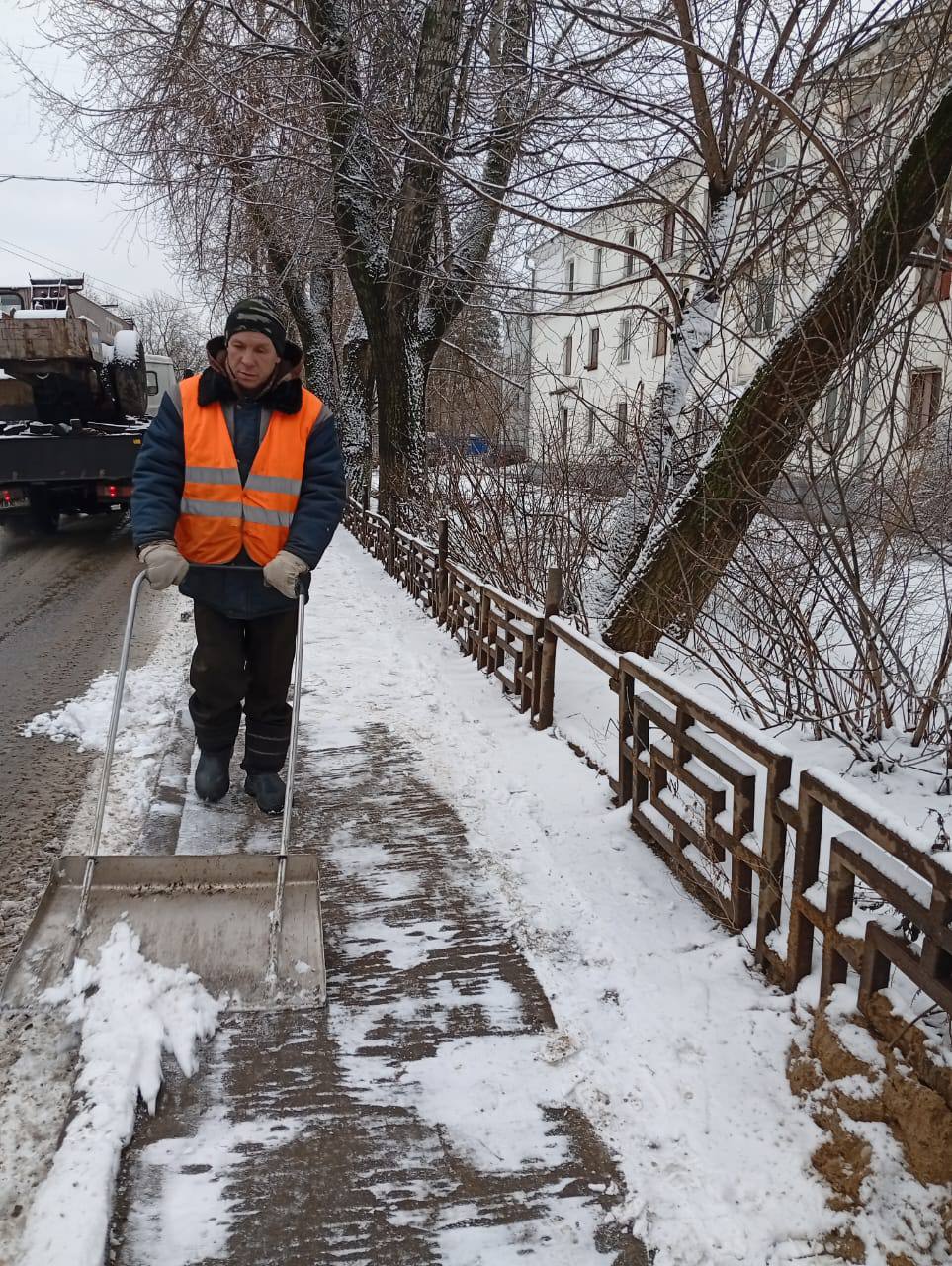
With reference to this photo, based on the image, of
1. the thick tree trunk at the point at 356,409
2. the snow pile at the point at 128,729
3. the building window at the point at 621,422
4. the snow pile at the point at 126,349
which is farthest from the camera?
the thick tree trunk at the point at 356,409

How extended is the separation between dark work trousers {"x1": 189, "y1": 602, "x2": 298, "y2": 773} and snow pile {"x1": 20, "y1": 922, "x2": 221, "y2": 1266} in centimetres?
131

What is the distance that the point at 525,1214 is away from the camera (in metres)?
2.08

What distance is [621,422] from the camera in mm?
6738

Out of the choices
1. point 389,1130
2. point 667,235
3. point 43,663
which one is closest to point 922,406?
point 389,1130

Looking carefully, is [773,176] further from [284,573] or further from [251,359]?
[284,573]

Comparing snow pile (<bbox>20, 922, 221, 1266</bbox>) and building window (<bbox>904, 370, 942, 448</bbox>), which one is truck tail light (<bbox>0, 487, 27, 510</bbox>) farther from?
building window (<bbox>904, 370, 942, 448</bbox>)

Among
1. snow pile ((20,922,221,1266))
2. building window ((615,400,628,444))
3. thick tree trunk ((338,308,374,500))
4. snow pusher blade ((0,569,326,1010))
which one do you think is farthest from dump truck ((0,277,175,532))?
snow pile ((20,922,221,1266))

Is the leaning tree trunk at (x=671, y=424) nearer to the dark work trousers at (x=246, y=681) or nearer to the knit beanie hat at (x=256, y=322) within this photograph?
the dark work trousers at (x=246, y=681)

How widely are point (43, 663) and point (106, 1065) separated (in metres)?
4.83

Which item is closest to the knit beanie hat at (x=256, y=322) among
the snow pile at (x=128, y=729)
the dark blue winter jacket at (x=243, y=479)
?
the dark blue winter jacket at (x=243, y=479)

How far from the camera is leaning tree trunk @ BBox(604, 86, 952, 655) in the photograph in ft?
13.6

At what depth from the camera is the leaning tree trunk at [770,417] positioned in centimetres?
416

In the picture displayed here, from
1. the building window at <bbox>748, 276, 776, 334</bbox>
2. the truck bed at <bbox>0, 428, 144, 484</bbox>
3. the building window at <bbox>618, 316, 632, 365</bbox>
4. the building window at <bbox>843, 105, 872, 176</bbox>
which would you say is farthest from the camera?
the truck bed at <bbox>0, 428, 144, 484</bbox>

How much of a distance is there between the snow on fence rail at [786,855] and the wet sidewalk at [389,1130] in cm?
77
